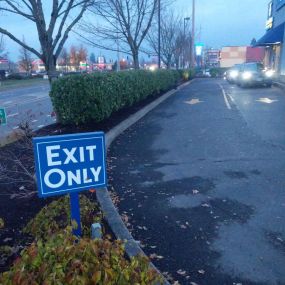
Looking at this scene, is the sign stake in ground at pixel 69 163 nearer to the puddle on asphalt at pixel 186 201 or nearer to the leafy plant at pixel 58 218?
the leafy plant at pixel 58 218

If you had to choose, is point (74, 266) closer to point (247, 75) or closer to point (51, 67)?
point (51, 67)

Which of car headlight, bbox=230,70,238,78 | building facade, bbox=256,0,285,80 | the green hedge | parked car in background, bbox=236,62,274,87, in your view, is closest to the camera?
the green hedge

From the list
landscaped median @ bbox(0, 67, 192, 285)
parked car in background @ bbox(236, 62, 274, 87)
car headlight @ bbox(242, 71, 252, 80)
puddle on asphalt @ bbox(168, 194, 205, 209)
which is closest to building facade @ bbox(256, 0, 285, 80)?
parked car in background @ bbox(236, 62, 274, 87)

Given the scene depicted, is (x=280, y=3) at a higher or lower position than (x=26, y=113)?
higher

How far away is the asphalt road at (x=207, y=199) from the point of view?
11.3ft

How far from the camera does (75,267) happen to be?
5.58 feet

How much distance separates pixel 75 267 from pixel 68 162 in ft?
2.80

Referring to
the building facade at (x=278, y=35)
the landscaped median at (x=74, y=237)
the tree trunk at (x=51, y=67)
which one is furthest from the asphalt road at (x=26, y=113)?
the building facade at (x=278, y=35)

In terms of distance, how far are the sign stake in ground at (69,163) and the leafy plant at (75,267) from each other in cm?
49

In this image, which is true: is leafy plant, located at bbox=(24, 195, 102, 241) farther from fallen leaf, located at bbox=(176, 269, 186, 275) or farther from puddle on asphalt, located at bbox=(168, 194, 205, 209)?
puddle on asphalt, located at bbox=(168, 194, 205, 209)

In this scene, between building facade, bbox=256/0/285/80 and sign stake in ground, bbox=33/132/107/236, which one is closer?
sign stake in ground, bbox=33/132/107/236

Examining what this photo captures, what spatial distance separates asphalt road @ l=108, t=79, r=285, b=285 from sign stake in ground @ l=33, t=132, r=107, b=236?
1.51 metres

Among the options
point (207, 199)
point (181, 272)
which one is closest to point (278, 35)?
point (207, 199)

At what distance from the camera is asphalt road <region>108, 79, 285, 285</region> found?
345cm
